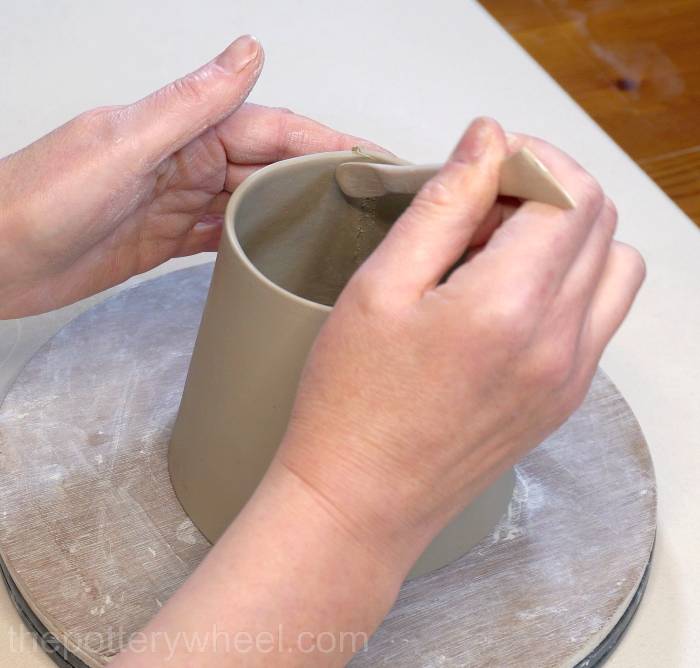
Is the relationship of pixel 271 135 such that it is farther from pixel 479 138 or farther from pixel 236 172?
pixel 479 138

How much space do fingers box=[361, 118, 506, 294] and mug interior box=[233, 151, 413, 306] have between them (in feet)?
0.53

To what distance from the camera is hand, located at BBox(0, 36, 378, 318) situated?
2.39 feet

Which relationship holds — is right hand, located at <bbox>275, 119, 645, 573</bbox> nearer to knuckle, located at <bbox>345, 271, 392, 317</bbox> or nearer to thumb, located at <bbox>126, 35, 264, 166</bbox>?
knuckle, located at <bbox>345, 271, 392, 317</bbox>

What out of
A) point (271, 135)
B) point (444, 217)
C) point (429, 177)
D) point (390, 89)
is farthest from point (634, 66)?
point (444, 217)

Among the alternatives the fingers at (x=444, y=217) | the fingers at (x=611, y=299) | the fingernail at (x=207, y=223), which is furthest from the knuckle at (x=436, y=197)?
the fingernail at (x=207, y=223)

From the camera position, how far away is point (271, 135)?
0.81 m

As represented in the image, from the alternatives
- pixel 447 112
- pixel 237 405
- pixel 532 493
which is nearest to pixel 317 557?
pixel 237 405

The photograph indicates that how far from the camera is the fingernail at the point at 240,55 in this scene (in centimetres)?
73

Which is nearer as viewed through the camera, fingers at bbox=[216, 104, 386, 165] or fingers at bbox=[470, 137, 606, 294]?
fingers at bbox=[470, 137, 606, 294]

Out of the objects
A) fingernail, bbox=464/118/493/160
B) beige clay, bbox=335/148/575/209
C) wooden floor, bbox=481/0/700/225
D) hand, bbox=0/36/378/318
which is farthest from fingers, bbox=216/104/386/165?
wooden floor, bbox=481/0/700/225

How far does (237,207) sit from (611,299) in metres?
0.24

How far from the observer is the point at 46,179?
729 mm

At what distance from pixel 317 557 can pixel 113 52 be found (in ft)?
2.67

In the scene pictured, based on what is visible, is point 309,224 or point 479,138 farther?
point 309,224
